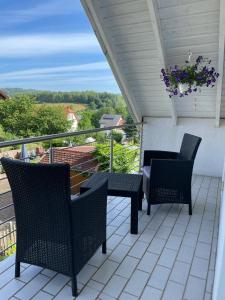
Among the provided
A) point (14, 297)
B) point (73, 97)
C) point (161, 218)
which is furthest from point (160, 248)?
point (73, 97)

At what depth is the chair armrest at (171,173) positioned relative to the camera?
2.80 m

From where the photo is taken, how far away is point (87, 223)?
1.75 m

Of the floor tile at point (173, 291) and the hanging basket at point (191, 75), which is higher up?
the hanging basket at point (191, 75)

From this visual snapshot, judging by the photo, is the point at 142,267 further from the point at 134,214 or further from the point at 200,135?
the point at 200,135

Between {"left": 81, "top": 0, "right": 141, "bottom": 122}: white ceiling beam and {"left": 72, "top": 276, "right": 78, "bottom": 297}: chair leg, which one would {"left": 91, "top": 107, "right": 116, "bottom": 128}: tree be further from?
{"left": 72, "top": 276, "right": 78, "bottom": 297}: chair leg

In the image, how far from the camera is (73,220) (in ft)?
5.17

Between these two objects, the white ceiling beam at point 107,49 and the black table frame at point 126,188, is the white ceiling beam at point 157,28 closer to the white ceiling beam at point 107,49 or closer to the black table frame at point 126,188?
the white ceiling beam at point 107,49

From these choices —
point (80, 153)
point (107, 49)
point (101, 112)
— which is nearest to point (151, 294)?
point (107, 49)

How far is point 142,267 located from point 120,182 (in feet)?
2.68

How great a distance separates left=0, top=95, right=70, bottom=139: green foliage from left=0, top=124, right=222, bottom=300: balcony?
59.2 feet

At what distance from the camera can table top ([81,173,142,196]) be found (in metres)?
2.36

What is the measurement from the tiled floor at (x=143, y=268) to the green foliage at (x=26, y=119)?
1807cm

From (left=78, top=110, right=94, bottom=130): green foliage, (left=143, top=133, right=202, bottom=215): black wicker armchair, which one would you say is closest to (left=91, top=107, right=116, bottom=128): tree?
(left=78, top=110, right=94, bottom=130): green foliage

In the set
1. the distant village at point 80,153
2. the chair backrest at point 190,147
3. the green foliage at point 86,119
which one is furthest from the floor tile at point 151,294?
the green foliage at point 86,119
